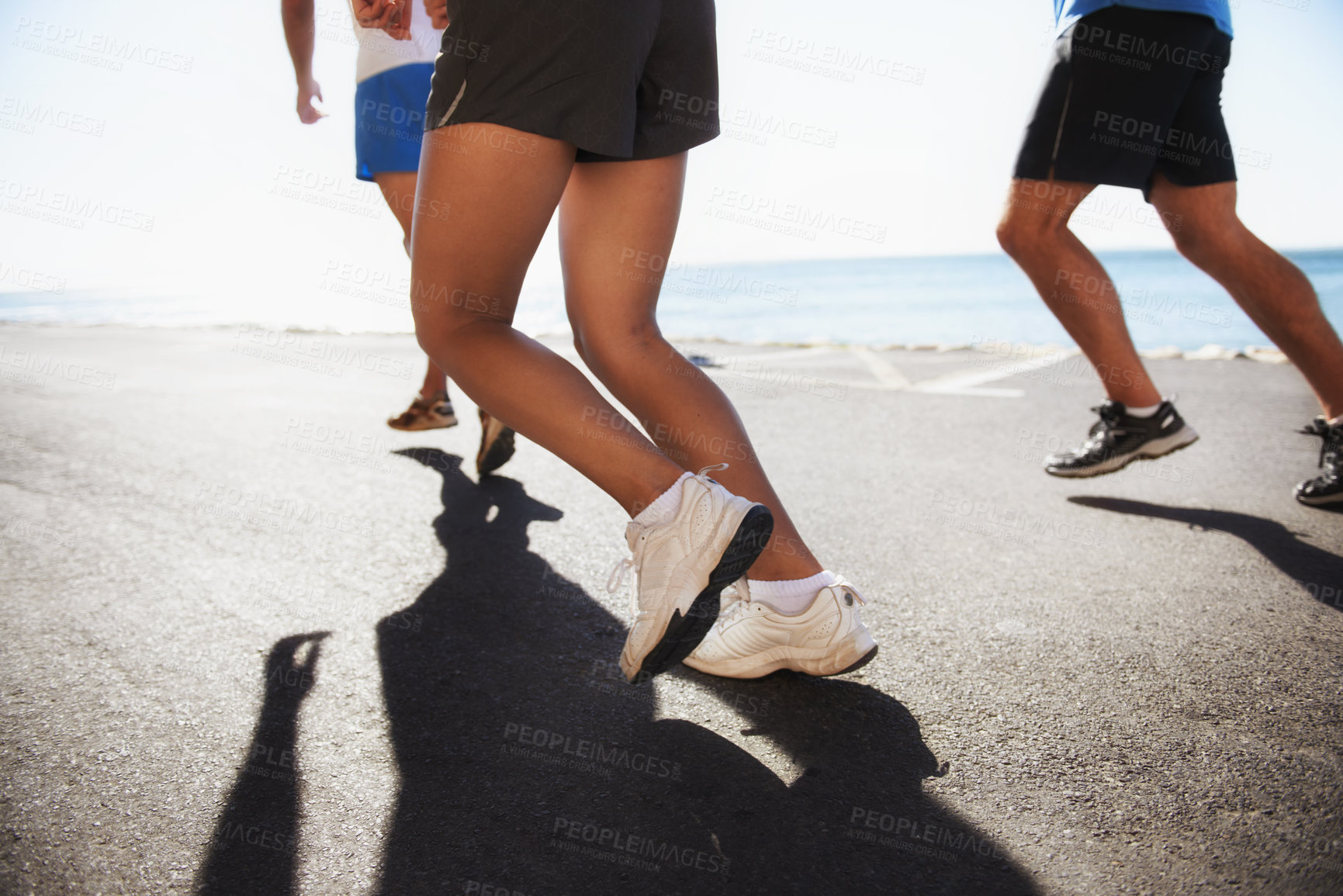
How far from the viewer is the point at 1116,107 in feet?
7.55

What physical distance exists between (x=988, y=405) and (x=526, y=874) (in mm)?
3960

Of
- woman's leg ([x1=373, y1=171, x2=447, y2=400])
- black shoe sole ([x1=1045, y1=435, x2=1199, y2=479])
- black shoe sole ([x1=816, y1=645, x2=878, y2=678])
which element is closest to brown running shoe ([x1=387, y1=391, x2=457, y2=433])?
woman's leg ([x1=373, y1=171, x2=447, y2=400])

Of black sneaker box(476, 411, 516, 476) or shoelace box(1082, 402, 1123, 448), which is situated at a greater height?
shoelace box(1082, 402, 1123, 448)

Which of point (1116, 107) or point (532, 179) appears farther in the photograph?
point (1116, 107)

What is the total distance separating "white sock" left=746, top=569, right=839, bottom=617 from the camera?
1.49m

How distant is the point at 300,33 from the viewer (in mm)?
2711

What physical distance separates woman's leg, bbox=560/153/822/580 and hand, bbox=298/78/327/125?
1.87 metres

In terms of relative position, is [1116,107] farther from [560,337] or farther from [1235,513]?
[560,337]

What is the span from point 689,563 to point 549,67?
854 millimetres

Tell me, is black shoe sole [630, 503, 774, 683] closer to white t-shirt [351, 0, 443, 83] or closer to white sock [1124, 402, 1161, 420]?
white sock [1124, 402, 1161, 420]

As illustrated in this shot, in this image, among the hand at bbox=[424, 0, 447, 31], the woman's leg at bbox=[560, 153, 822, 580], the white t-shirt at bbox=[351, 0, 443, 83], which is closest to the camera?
the woman's leg at bbox=[560, 153, 822, 580]

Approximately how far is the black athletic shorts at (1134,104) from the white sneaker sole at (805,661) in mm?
1715

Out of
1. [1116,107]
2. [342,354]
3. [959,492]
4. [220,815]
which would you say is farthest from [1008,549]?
[342,354]

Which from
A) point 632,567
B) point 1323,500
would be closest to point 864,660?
point 632,567
